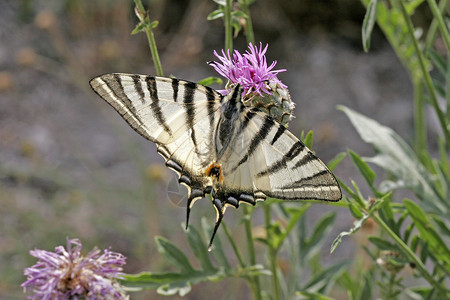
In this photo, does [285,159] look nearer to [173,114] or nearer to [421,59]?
[173,114]

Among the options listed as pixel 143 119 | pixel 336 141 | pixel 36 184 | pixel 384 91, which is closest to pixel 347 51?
pixel 384 91

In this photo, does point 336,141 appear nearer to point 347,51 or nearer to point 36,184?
point 347,51

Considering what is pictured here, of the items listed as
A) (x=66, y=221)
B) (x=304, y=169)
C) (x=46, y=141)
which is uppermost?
(x=46, y=141)

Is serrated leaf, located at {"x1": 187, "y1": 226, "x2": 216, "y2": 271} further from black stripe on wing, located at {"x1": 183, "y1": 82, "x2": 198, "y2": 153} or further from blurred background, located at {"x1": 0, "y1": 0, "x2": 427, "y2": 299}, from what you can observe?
blurred background, located at {"x1": 0, "y1": 0, "x2": 427, "y2": 299}

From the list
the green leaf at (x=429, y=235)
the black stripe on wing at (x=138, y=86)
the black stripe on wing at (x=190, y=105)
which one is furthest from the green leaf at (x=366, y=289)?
the black stripe on wing at (x=138, y=86)

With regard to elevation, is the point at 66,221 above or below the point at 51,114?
below

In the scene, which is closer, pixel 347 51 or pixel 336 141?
pixel 336 141
